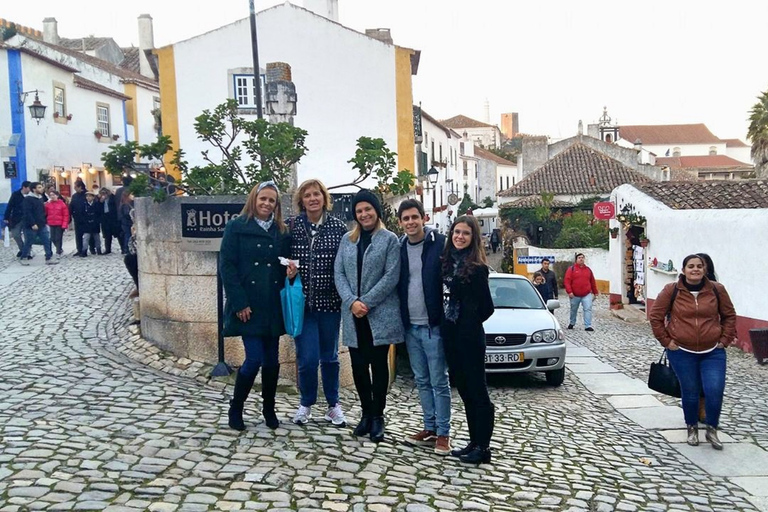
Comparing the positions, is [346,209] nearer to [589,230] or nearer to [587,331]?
[587,331]

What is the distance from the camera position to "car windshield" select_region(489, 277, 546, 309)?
11711 millimetres

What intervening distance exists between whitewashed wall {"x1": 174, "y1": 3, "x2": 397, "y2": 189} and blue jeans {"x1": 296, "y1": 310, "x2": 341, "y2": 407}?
1878 centimetres

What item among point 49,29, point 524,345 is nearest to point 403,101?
point 524,345

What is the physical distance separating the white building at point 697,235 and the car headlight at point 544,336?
5041mm

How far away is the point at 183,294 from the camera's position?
8.32 meters

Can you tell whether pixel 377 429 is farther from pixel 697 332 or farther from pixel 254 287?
pixel 697 332

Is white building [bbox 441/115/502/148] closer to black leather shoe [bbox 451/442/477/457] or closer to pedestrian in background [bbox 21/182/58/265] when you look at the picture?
pedestrian in background [bbox 21/182/58/265]

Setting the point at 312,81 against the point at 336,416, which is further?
the point at 312,81

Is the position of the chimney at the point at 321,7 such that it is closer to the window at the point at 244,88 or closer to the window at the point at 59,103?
the window at the point at 244,88

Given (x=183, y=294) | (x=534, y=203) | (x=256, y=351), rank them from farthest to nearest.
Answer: (x=534, y=203) < (x=183, y=294) < (x=256, y=351)

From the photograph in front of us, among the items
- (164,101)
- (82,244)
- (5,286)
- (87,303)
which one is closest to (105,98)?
(164,101)

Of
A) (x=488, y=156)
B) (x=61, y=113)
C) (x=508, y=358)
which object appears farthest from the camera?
(x=488, y=156)

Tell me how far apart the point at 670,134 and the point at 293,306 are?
371ft

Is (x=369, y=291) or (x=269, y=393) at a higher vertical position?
(x=369, y=291)
